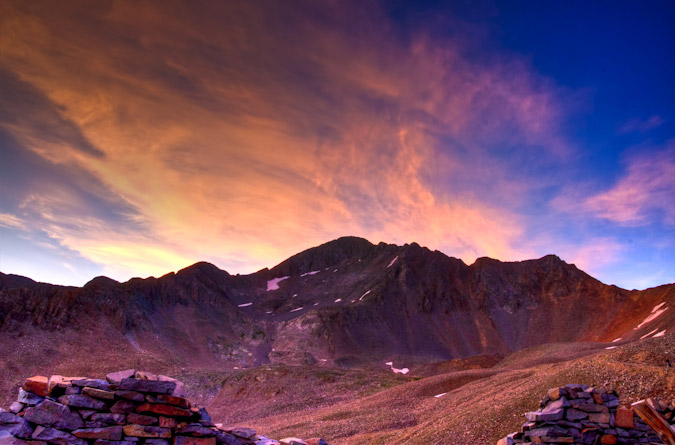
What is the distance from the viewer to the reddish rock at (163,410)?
1014 centimetres

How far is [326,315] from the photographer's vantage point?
4569 inches

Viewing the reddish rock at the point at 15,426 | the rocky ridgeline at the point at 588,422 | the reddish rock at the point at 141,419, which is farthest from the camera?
the rocky ridgeline at the point at 588,422

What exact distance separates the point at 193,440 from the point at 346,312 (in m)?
111

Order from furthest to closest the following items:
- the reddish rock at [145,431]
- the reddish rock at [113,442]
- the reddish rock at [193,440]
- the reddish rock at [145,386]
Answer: the reddish rock at [193,440]
the reddish rock at [145,386]
the reddish rock at [145,431]
the reddish rock at [113,442]

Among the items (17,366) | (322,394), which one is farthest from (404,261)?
(17,366)

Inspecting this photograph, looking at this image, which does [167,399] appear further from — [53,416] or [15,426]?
[15,426]

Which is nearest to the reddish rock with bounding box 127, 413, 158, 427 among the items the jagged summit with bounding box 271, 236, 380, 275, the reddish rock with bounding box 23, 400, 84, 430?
the reddish rock with bounding box 23, 400, 84, 430

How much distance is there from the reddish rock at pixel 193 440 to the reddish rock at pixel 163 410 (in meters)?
0.52

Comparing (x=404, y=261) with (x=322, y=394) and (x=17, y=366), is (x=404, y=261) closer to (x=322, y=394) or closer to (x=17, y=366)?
(x=322, y=394)

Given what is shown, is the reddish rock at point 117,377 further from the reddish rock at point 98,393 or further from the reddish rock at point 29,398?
the reddish rock at point 29,398

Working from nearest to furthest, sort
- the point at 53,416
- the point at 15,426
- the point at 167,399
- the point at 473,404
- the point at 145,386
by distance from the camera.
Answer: the point at 15,426 → the point at 53,416 → the point at 145,386 → the point at 167,399 → the point at 473,404

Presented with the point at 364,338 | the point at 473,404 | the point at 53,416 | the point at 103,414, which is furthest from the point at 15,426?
the point at 364,338

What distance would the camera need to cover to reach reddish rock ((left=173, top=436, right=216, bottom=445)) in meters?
10.2

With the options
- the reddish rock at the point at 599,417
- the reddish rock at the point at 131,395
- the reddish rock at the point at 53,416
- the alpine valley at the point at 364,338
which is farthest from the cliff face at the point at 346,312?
the reddish rock at the point at 599,417
